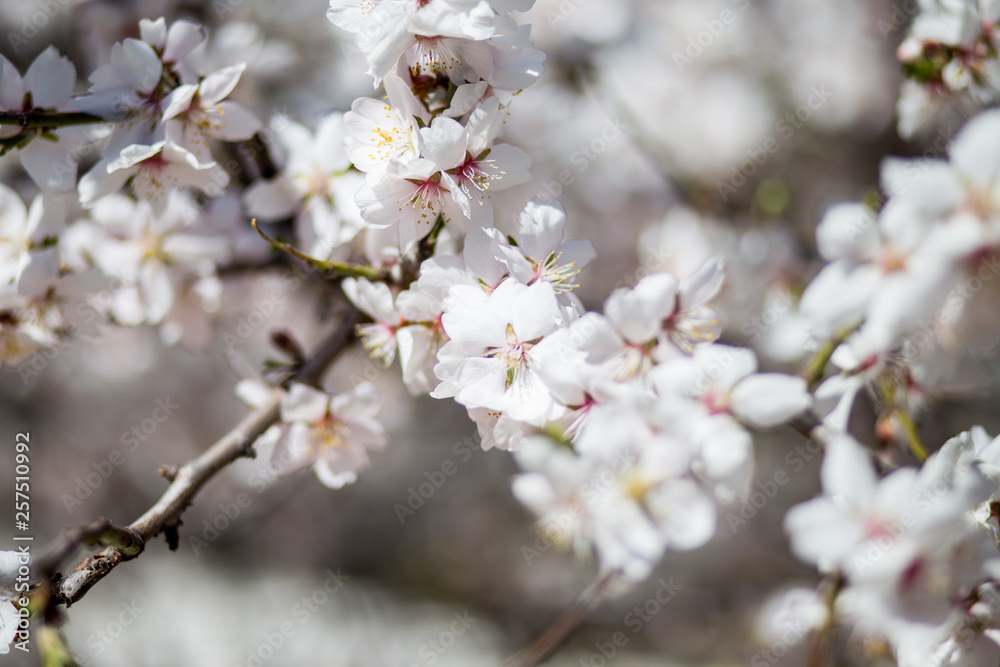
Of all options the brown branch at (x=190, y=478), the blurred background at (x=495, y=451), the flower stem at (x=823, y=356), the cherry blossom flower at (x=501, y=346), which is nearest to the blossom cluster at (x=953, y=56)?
the flower stem at (x=823, y=356)

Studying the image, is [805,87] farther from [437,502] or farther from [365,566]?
[365,566]

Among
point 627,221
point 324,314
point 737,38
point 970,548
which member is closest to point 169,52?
point 324,314

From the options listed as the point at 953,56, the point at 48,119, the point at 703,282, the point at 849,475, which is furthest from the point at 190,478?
the point at 953,56

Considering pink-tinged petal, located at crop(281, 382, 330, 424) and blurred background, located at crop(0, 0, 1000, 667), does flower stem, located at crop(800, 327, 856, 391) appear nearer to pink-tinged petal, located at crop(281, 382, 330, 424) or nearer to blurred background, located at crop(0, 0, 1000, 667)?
pink-tinged petal, located at crop(281, 382, 330, 424)

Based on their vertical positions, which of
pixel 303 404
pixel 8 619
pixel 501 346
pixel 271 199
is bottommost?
pixel 8 619

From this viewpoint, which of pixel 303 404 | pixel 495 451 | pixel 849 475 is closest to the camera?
pixel 849 475

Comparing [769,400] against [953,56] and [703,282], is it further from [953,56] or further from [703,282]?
[953,56]

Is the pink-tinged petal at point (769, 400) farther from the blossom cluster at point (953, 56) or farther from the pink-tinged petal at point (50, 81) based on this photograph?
the pink-tinged petal at point (50, 81)
